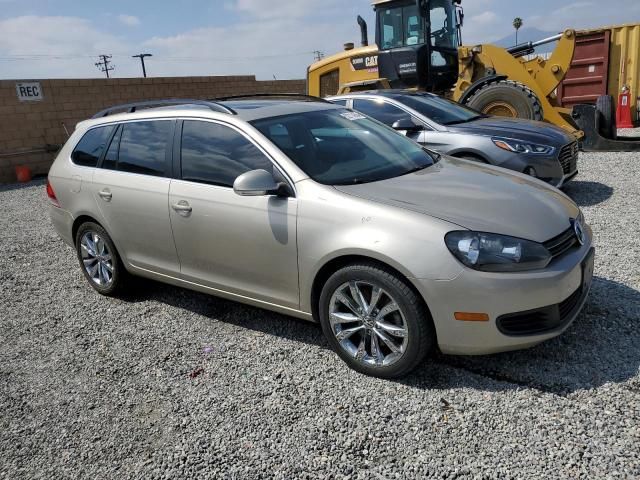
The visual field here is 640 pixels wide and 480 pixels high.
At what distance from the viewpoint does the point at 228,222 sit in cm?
367

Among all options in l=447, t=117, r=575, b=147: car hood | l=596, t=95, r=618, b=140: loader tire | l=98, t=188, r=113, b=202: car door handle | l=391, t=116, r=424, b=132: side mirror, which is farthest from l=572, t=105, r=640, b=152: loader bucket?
l=98, t=188, r=113, b=202: car door handle

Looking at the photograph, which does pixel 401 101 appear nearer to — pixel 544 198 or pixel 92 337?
pixel 544 198

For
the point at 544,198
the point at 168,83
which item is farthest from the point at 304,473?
the point at 168,83

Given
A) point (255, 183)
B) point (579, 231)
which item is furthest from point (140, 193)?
point (579, 231)

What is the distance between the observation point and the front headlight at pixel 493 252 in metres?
2.88

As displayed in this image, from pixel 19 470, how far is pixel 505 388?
2.61 meters

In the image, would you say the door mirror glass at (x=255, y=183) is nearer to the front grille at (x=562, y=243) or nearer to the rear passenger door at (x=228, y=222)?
the rear passenger door at (x=228, y=222)

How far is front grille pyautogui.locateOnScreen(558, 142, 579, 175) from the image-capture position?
21.5 feet

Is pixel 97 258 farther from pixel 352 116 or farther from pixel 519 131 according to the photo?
pixel 519 131

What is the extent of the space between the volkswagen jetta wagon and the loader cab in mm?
7144

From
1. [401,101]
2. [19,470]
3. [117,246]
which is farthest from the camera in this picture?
[401,101]

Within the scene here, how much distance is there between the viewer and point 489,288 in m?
2.84

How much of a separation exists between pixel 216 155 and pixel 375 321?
164cm

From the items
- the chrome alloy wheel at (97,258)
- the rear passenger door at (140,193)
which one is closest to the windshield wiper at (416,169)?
the rear passenger door at (140,193)
